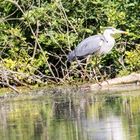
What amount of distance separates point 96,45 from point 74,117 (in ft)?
15.5

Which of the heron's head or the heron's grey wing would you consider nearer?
the heron's grey wing

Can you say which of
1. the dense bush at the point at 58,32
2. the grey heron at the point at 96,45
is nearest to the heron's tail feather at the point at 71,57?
the grey heron at the point at 96,45

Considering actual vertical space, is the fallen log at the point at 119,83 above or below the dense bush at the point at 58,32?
below

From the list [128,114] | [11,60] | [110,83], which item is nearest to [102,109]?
[128,114]

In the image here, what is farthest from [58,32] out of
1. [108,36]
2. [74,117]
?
[74,117]

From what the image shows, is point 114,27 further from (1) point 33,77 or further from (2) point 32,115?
(2) point 32,115

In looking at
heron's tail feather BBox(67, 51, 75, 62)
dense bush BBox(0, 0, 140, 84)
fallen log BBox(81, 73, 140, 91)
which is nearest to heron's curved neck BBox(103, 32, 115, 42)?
dense bush BBox(0, 0, 140, 84)

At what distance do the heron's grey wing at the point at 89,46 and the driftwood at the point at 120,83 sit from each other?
2.75ft

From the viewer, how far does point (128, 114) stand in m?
8.30

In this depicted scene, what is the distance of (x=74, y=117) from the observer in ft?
27.7

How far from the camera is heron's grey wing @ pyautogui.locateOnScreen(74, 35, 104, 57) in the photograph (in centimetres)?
1284

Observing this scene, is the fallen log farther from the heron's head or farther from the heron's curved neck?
the heron's head

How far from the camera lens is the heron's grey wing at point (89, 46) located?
12.8 m

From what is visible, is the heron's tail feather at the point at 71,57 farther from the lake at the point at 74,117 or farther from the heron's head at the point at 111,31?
the lake at the point at 74,117
